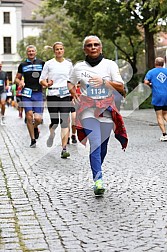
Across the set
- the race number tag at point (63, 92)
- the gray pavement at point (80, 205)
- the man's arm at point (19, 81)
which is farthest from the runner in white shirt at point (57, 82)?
the man's arm at point (19, 81)

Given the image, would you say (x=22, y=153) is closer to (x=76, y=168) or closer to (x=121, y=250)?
(x=76, y=168)

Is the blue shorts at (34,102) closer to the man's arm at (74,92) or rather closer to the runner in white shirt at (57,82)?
the runner in white shirt at (57,82)

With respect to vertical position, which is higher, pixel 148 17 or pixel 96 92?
pixel 148 17

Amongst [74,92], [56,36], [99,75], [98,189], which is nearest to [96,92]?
[99,75]

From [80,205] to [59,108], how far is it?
487 centimetres

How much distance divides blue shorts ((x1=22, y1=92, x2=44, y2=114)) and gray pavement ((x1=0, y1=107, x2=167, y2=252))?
5.29 ft

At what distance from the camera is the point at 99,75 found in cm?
711

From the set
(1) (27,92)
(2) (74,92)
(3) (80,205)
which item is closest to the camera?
(3) (80,205)

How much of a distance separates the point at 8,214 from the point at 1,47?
75.0 meters

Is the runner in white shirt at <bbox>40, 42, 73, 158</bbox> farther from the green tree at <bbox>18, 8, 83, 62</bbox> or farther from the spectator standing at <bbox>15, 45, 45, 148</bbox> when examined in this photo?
the green tree at <bbox>18, 8, 83, 62</bbox>

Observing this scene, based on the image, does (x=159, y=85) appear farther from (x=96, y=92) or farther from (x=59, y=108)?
(x=96, y=92)

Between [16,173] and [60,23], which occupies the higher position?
[60,23]

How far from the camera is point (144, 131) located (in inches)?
672

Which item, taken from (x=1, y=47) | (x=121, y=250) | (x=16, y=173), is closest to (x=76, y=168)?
(x=16, y=173)
